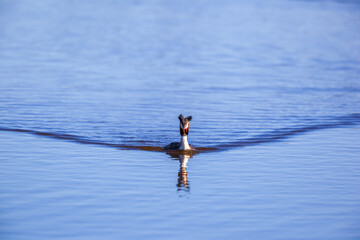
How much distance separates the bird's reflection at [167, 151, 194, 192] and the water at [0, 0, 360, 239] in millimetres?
50

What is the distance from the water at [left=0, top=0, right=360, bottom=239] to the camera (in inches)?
501

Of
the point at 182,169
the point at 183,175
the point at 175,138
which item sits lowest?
the point at 183,175

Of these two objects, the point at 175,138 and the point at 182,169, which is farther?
the point at 175,138

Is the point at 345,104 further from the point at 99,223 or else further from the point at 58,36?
the point at 58,36

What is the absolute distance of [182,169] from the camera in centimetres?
1747

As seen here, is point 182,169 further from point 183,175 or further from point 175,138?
point 175,138

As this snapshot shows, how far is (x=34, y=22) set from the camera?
65562 mm

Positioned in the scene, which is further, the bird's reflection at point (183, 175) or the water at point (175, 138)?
the bird's reflection at point (183, 175)

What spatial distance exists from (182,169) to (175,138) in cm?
532

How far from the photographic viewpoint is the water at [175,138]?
12.7 m

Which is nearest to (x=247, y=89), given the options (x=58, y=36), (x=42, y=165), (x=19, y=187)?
(x=42, y=165)

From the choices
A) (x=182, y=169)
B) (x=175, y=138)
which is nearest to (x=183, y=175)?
(x=182, y=169)

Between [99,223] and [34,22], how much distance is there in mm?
56441

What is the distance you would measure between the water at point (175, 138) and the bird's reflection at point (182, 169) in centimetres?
5
